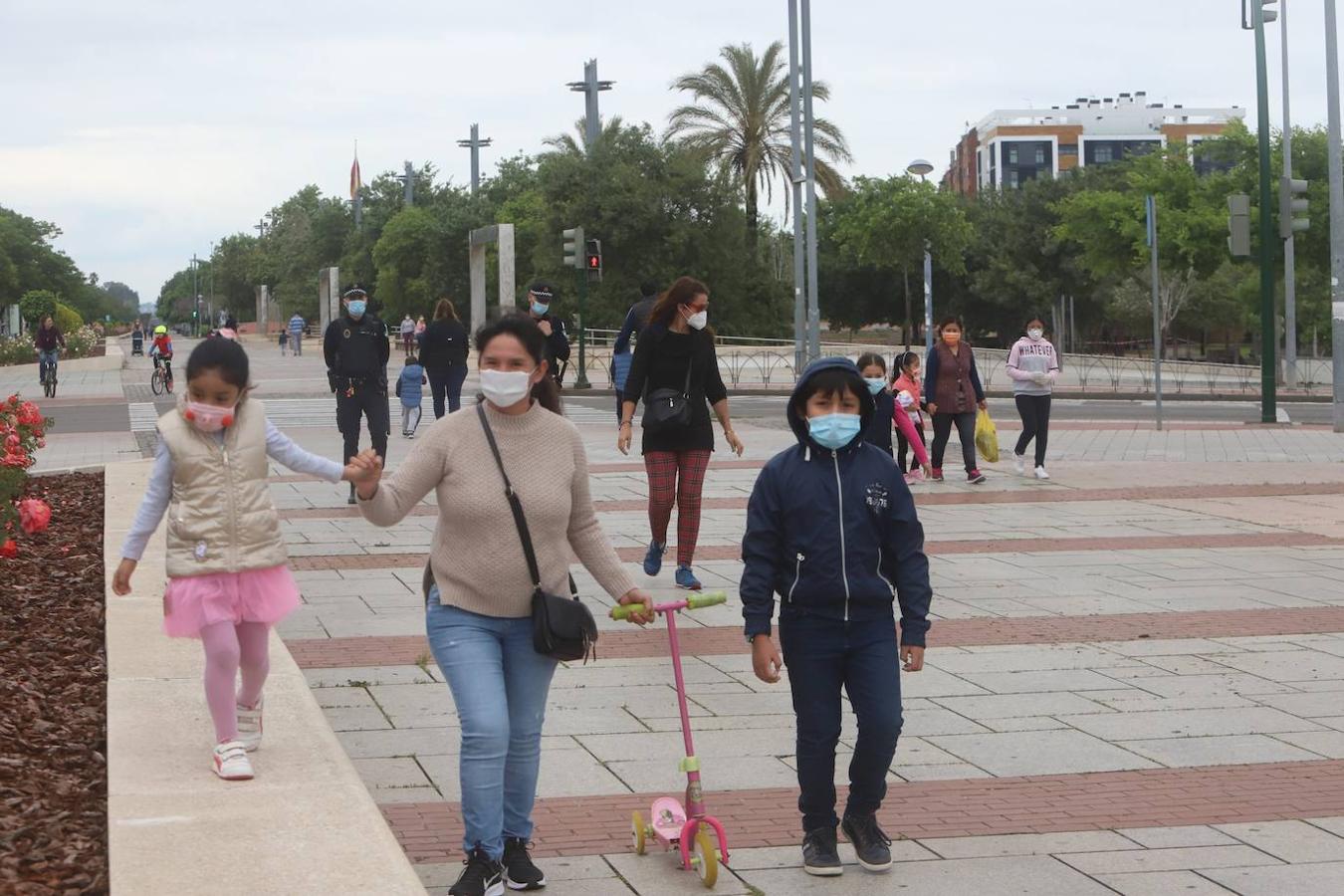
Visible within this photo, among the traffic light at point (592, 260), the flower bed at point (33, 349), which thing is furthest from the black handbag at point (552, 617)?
the flower bed at point (33, 349)

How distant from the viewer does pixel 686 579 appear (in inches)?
377

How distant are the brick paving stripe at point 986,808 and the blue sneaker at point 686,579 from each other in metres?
3.68

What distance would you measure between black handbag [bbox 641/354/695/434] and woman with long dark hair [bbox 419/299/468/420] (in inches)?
355

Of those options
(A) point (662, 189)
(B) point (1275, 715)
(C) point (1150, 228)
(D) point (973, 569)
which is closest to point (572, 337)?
(A) point (662, 189)

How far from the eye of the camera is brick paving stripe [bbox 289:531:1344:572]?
1097cm

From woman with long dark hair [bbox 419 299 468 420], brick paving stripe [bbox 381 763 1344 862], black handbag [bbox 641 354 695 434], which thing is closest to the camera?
brick paving stripe [bbox 381 763 1344 862]

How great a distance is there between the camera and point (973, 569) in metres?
10.7

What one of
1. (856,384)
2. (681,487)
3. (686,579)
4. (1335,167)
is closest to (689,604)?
(856,384)

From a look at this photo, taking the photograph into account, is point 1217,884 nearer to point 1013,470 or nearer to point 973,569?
point 973,569

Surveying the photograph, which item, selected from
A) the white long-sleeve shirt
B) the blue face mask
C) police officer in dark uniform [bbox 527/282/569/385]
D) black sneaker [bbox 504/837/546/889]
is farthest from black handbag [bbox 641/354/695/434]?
black sneaker [bbox 504/837/546/889]

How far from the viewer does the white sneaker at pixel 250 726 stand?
5449 mm

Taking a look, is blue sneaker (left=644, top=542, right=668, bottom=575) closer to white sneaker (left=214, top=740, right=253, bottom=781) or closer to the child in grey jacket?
white sneaker (left=214, top=740, right=253, bottom=781)

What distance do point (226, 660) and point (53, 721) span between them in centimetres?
117

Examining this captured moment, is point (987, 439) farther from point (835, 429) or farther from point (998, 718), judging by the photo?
point (835, 429)
